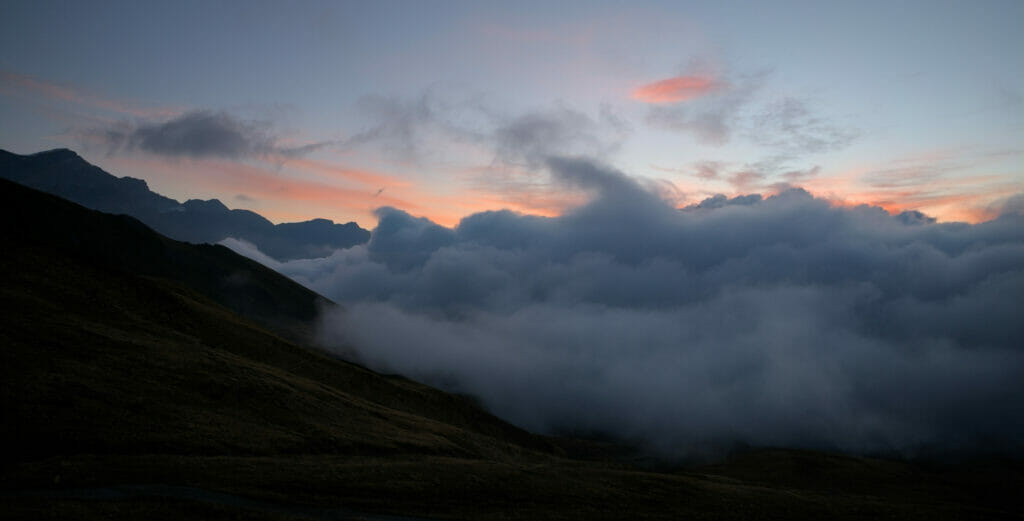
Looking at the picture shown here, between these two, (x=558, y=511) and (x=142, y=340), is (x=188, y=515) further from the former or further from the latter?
(x=142, y=340)

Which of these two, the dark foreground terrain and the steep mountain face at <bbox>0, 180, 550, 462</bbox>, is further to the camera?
the steep mountain face at <bbox>0, 180, 550, 462</bbox>

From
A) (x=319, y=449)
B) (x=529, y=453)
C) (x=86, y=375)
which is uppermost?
(x=86, y=375)

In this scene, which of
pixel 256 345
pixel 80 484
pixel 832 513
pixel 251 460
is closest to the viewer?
pixel 80 484

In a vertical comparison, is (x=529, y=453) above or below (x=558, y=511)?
below

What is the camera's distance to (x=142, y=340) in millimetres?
77500

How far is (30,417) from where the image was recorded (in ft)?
151

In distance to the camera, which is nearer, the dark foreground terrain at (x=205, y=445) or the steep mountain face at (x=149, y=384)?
the dark foreground terrain at (x=205, y=445)

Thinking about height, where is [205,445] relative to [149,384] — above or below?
below

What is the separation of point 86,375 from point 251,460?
26.0 metres

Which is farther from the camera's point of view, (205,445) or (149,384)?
(149,384)

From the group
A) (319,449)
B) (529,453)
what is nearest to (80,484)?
(319,449)

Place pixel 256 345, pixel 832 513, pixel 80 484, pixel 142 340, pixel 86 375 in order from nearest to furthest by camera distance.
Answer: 1. pixel 80 484
2. pixel 86 375
3. pixel 832 513
4. pixel 142 340
5. pixel 256 345

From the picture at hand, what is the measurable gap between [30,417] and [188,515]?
82.8 ft

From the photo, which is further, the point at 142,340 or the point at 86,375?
the point at 142,340
